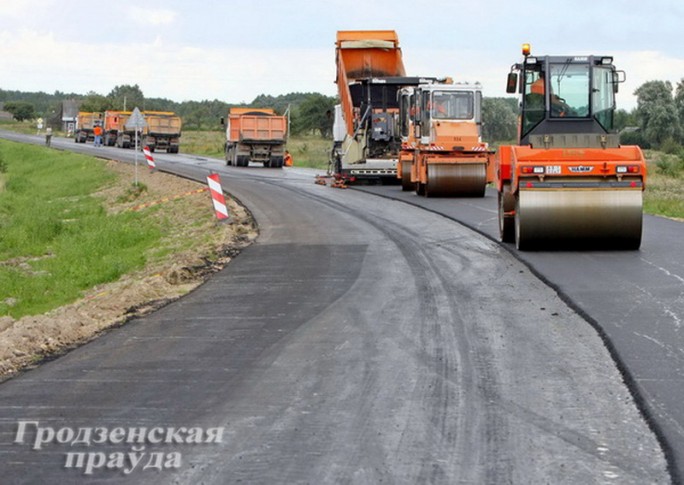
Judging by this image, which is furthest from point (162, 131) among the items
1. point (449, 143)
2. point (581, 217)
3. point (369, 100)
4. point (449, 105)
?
point (581, 217)

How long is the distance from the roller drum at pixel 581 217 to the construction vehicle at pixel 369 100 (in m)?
17.0

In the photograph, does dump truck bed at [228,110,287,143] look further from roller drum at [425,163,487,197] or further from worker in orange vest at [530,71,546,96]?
worker in orange vest at [530,71,546,96]

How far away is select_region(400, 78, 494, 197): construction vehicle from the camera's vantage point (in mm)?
26375

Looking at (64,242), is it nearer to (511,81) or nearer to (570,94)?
(511,81)

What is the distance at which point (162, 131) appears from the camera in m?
66.3

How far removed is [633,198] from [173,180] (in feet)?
72.2

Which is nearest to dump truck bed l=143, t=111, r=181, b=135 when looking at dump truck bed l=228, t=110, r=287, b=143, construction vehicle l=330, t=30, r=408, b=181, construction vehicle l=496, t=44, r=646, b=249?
dump truck bed l=228, t=110, r=287, b=143

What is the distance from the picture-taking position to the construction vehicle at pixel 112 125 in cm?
7750

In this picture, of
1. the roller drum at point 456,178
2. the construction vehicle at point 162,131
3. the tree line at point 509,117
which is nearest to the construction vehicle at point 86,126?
the tree line at point 509,117

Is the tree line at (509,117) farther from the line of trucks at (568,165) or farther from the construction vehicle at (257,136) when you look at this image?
the construction vehicle at (257,136)

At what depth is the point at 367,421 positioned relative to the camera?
6.56m

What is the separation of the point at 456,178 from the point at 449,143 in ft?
3.16

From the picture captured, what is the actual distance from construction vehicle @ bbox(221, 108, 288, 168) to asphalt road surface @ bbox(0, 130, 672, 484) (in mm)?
34977

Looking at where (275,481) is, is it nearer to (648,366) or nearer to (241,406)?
(241,406)
